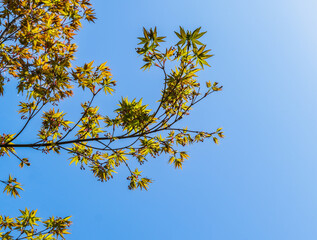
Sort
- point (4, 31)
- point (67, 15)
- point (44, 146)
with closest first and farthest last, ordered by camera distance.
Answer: point (44, 146)
point (4, 31)
point (67, 15)

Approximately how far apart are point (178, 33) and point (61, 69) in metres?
1.82

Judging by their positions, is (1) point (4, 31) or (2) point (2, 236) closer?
(1) point (4, 31)

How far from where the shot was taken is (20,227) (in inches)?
192

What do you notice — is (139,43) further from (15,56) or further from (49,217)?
(49,217)

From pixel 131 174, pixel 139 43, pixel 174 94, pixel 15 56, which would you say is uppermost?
pixel 15 56

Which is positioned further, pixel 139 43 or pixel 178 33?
pixel 139 43

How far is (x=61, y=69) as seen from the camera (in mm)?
3895

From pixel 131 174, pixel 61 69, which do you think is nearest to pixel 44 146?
pixel 61 69

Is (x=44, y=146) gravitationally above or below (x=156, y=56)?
below

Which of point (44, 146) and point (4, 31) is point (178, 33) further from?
point (4, 31)

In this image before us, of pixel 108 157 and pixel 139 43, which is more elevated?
pixel 139 43

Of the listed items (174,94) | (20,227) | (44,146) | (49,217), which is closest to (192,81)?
(174,94)

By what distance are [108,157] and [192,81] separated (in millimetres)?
2022

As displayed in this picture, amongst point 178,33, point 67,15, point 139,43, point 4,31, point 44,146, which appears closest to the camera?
point 178,33
